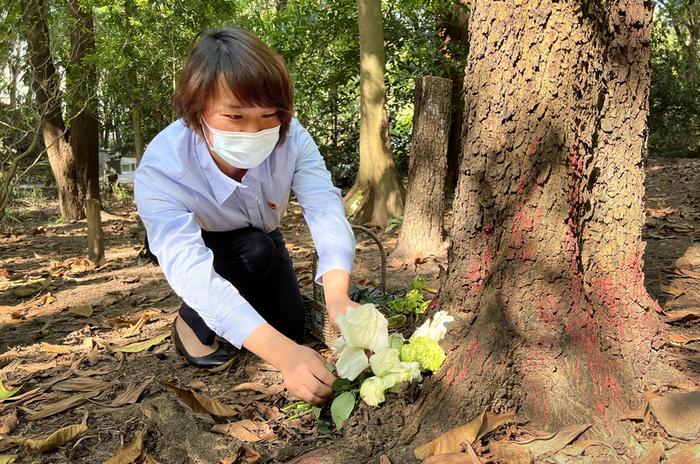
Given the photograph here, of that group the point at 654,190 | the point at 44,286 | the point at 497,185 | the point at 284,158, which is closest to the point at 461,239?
the point at 497,185

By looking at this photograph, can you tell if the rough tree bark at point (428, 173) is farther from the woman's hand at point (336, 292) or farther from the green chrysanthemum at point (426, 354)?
the green chrysanthemum at point (426, 354)

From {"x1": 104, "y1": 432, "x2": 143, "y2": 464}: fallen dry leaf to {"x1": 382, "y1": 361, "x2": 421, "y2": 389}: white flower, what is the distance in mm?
798

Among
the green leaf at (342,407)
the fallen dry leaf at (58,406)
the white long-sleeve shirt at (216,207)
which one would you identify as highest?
the white long-sleeve shirt at (216,207)

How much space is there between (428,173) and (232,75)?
274 centimetres

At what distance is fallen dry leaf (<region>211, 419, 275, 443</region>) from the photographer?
196 centimetres

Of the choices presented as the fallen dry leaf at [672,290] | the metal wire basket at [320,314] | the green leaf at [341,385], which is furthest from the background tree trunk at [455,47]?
the green leaf at [341,385]

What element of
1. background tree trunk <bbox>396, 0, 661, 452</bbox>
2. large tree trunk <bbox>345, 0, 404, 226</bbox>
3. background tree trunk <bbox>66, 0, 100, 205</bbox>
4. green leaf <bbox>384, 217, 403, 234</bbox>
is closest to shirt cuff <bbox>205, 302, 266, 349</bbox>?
background tree trunk <bbox>396, 0, 661, 452</bbox>

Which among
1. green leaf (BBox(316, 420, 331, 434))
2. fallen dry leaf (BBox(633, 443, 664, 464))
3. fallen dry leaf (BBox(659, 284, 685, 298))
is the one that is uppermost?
fallen dry leaf (BBox(659, 284, 685, 298))

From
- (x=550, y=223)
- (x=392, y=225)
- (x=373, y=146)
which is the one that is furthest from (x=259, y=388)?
(x=373, y=146)

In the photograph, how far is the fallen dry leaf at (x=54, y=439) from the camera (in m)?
1.99

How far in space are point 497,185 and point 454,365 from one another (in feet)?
1.73

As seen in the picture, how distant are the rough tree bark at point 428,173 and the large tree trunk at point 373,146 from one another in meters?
1.73

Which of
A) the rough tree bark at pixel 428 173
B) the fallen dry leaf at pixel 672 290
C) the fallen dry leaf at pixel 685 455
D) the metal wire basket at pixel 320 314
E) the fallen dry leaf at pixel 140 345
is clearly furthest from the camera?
the rough tree bark at pixel 428 173

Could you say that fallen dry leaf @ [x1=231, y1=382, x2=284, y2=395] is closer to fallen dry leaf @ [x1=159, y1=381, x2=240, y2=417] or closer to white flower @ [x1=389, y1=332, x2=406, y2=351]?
fallen dry leaf @ [x1=159, y1=381, x2=240, y2=417]
